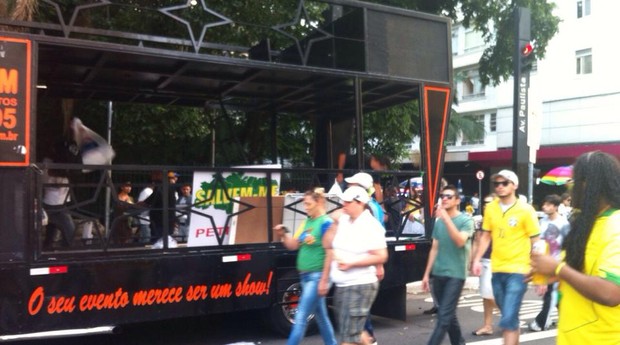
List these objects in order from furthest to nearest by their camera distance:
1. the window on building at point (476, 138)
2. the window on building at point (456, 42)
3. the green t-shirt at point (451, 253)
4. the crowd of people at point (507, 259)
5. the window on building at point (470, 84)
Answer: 1. the window on building at point (456, 42)
2. the window on building at point (470, 84)
3. the window on building at point (476, 138)
4. the green t-shirt at point (451, 253)
5. the crowd of people at point (507, 259)

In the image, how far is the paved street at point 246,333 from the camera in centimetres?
744

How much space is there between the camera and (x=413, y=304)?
10.0 m

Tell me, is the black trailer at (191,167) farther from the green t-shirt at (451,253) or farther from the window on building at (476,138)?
the window on building at (476,138)

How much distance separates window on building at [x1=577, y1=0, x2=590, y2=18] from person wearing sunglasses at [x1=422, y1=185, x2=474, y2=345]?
2629 cm

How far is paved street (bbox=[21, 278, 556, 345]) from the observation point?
7.44 m

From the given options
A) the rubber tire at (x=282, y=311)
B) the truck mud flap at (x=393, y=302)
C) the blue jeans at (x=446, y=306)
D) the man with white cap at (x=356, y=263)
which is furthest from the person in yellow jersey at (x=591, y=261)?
the truck mud flap at (x=393, y=302)

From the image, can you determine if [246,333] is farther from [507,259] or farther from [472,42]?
[472,42]

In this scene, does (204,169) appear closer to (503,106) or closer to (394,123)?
(394,123)

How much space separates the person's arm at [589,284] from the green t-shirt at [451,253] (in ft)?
10.9

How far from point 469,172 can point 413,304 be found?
2690 centimetres

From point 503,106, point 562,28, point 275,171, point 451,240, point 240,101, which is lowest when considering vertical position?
point 451,240

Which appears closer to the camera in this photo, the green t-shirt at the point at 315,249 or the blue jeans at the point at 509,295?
the blue jeans at the point at 509,295

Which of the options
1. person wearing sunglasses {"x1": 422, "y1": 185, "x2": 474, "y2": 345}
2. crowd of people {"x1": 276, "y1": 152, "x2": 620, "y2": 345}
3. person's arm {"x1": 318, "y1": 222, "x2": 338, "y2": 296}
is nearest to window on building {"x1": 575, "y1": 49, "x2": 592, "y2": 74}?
crowd of people {"x1": 276, "y1": 152, "x2": 620, "y2": 345}

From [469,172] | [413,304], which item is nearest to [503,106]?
[469,172]
